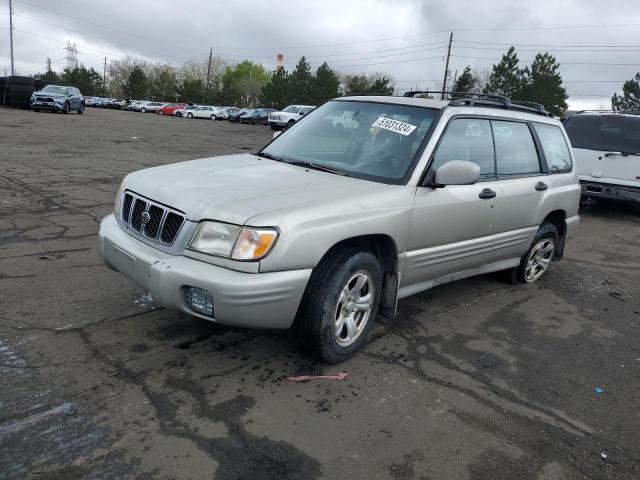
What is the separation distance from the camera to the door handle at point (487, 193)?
4324 mm

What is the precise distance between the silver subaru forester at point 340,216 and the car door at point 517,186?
0.05 ft

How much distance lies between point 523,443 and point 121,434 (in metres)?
2.09

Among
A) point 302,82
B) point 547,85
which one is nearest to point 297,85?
point 302,82

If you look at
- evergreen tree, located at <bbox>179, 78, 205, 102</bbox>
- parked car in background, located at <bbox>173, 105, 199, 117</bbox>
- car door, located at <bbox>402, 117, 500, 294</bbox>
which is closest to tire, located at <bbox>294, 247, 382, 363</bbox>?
car door, located at <bbox>402, 117, 500, 294</bbox>

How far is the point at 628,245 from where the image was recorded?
7.95 meters

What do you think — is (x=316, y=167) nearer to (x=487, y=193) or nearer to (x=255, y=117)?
(x=487, y=193)

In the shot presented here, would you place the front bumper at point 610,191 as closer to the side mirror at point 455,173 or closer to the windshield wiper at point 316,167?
the side mirror at point 455,173

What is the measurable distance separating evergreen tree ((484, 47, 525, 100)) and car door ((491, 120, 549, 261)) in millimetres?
46316

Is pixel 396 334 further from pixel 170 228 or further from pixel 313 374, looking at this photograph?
pixel 170 228

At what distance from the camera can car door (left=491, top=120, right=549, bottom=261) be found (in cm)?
468

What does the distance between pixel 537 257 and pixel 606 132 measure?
554 cm

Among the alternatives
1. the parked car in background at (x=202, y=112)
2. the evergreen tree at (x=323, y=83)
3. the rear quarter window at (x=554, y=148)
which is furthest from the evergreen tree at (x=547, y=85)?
the rear quarter window at (x=554, y=148)

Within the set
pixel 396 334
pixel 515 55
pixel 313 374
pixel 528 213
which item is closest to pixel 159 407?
pixel 313 374

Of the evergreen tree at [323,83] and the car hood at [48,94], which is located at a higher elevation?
the evergreen tree at [323,83]
